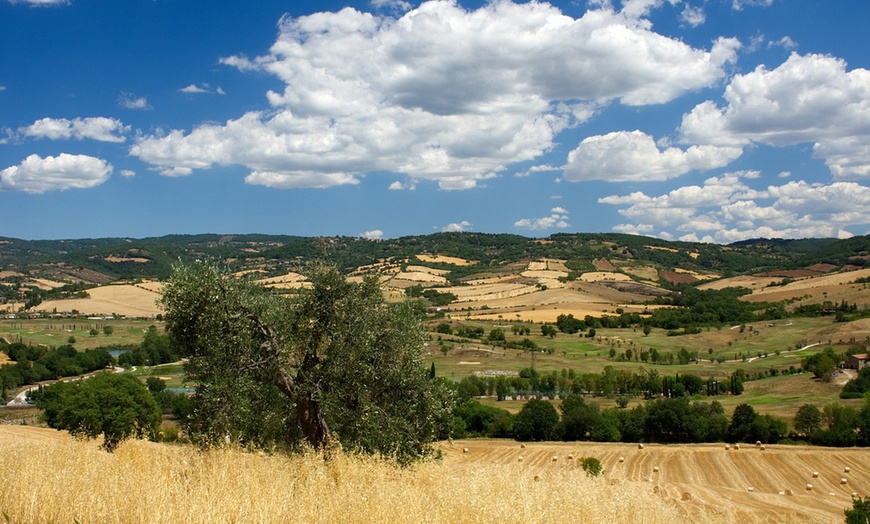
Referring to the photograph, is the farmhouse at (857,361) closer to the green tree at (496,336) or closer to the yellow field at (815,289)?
the yellow field at (815,289)

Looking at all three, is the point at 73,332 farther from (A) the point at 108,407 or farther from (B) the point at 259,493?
(B) the point at 259,493

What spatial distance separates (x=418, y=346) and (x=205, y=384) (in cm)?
661

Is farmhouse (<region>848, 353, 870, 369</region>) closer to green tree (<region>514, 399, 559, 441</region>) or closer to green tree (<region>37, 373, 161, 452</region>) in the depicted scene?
green tree (<region>514, 399, 559, 441</region>)

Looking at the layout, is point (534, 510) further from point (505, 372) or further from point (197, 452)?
point (505, 372)

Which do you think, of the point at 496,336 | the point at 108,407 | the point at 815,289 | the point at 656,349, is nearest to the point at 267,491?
the point at 108,407

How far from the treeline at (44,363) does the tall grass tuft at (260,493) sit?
369 ft

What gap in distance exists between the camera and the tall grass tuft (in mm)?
8805

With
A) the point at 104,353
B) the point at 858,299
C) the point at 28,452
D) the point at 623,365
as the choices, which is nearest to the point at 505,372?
the point at 623,365

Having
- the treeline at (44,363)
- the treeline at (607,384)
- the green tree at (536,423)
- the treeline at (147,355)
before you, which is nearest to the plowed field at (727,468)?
the green tree at (536,423)

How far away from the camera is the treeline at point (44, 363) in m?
106

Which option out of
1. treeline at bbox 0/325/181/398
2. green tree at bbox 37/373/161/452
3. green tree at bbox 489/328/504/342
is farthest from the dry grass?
green tree at bbox 489/328/504/342

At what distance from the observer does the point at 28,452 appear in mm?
12352

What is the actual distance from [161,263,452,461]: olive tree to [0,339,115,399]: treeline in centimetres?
10882

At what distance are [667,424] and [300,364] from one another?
60.3m
